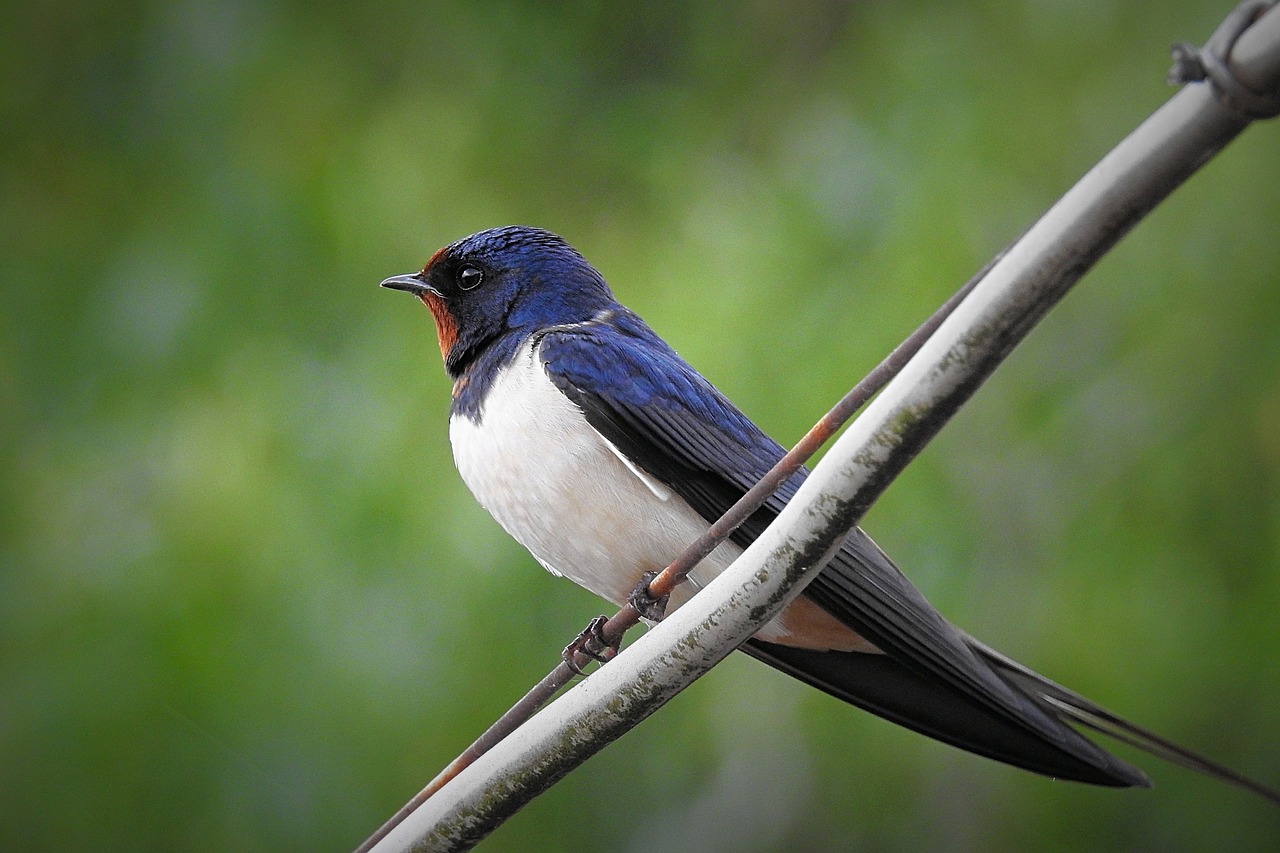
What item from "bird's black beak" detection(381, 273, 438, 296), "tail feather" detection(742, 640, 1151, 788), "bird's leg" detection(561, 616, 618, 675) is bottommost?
"bird's leg" detection(561, 616, 618, 675)

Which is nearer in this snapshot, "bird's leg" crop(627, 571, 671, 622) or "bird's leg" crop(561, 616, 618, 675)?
"bird's leg" crop(627, 571, 671, 622)

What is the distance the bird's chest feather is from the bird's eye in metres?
0.23

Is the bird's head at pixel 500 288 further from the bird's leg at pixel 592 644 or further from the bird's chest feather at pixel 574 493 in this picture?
the bird's leg at pixel 592 644

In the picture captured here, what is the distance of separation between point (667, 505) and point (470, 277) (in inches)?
15.0

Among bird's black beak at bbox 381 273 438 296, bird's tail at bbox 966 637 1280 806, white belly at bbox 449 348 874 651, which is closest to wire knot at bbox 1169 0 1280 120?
bird's tail at bbox 966 637 1280 806

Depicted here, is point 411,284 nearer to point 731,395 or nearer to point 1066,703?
point 731,395

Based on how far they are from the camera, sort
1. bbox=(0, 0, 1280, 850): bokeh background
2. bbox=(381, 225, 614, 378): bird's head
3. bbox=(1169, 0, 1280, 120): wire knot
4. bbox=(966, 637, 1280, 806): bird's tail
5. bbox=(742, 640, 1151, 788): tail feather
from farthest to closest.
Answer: bbox=(0, 0, 1280, 850): bokeh background
bbox=(381, 225, 614, 378): bird's head
bbox=(742, 640, 1151, 788): tail feather
bbox=(966, 637, 1280, 806): bird's tail
bbox=(1169, 0, 1280, 120): wire knot

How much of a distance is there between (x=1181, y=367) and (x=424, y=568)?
3.94 feet

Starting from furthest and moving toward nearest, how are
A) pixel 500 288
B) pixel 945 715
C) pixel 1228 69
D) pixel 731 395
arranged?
pixel 731 395
pixel 500 288
pixel 945 715
pixel 1228 69

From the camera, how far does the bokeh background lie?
1895 millimetres

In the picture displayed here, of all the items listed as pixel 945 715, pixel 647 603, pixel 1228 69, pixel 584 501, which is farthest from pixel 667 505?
pixel 1228 69

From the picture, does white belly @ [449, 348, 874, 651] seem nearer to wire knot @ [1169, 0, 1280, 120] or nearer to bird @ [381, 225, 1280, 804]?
bird @ [381, 225, 1280, 804]

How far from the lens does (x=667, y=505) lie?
1.17 metres

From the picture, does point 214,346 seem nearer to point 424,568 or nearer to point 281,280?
point 281,280
